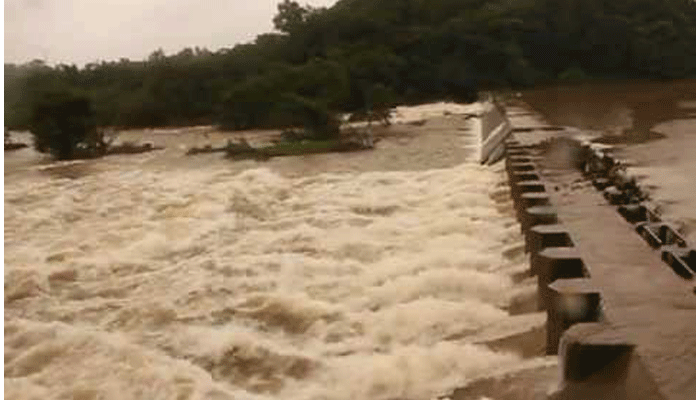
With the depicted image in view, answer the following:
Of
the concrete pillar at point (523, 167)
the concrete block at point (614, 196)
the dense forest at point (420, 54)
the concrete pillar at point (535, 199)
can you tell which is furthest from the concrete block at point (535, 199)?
the dense forest at point (420, 54)

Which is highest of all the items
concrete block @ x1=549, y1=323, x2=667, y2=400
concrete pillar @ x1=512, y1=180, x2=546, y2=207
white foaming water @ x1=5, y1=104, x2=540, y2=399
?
concrete pillar @ x1=512, y1=180, x2=546, y2=207

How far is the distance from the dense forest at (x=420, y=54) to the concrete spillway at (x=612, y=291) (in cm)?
1228

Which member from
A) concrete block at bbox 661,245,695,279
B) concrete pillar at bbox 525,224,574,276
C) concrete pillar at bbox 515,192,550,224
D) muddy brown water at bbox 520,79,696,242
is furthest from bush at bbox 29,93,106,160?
concrete block at bbox 661,245,695,279

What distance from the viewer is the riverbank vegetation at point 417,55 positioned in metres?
18.2

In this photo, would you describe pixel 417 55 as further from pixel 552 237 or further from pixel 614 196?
pixel 552 237

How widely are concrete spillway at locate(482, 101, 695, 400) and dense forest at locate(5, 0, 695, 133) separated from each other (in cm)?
1228

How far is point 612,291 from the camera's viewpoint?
100 inches

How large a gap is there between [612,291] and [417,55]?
18444 mm

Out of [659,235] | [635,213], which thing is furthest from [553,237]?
[635,213]

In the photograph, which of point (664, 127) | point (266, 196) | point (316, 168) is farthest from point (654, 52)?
point (266, 196)

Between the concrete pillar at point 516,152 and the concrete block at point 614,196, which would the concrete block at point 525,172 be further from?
the concrete block at point 614,196

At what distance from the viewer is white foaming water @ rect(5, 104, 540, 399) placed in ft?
10.1

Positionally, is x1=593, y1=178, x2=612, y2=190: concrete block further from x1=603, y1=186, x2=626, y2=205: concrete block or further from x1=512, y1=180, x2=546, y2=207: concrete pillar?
x1=603, y1=186, x2=626, y2=205: concrete block

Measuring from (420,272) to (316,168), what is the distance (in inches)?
211
